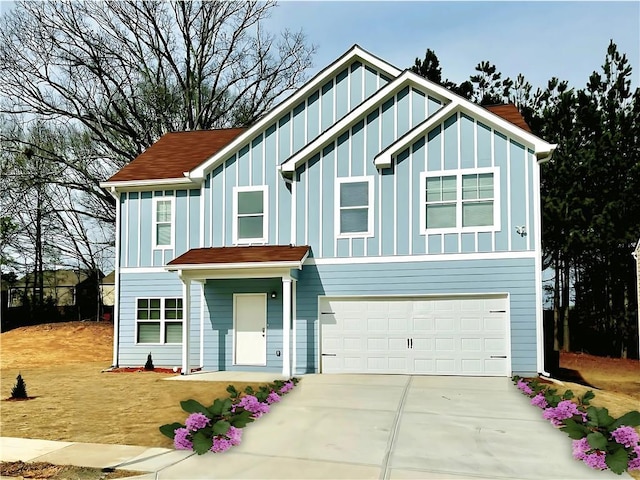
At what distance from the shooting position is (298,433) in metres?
8.91

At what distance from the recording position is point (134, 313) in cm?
1762

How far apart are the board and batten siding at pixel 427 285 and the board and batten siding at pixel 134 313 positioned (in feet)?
13.5

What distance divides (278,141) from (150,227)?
466cm

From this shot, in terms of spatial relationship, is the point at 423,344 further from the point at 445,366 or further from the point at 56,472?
the point at 56,472

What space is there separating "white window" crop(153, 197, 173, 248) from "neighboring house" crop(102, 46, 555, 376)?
6cm

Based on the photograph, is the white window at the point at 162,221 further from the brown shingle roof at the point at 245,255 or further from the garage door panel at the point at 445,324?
the garage door panel at the point at 445,324

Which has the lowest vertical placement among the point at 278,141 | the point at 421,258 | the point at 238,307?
the point at 238,307

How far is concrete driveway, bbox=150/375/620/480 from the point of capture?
706cm

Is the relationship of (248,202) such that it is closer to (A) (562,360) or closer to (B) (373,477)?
(B) (373,477)

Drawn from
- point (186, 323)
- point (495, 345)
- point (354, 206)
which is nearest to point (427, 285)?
point (495, 345)

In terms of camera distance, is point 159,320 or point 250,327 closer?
point 250,327

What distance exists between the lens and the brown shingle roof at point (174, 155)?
704 inches

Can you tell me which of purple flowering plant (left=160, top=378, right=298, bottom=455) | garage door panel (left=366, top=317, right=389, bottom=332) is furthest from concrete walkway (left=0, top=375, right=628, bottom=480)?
garage door panel (left=366, top=317, right=389, bottom=332)

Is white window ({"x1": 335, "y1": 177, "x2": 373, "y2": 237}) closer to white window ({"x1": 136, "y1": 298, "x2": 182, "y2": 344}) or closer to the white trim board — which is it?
the white trim board
